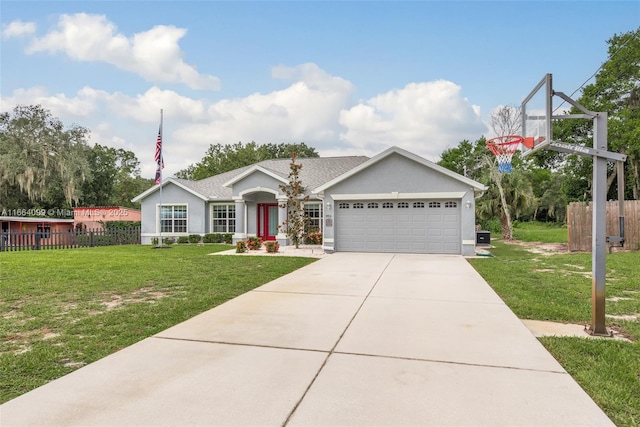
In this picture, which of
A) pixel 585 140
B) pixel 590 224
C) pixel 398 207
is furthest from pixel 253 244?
pixel 585 140

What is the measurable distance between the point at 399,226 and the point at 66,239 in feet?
59.2

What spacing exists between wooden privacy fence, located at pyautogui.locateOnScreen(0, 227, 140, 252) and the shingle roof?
15.1 ft

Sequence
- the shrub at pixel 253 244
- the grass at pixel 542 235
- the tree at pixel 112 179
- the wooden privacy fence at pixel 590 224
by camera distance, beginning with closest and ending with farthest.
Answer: the wooden privacy fence at pixel 590 224 → the shrub at pixel 253 244 → the grass at pixel 542 235 → the tree at pixel 112 179

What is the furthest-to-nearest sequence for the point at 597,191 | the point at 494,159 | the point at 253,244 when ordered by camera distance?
the point at 494,159, the point at 253,244, the point at 597,191

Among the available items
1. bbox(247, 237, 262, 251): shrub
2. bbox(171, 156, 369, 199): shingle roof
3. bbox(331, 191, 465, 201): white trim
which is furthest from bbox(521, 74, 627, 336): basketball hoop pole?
bbox(171, 156, 369, 199): shingle roof

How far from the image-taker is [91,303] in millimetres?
6164

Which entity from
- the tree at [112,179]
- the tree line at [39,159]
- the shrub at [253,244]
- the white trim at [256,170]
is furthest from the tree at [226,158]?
the shrub at [253,244]

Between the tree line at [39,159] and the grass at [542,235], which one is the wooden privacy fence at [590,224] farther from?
the tree line at [39,159]

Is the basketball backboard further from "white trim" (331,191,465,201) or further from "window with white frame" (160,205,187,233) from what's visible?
"window with white frame" (160,205,187,233)

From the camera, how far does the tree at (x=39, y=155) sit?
2666 centimetres

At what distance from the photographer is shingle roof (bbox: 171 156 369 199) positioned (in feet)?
65.7

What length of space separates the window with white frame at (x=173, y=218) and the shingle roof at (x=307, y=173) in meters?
1.50

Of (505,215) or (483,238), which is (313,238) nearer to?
(483,238)

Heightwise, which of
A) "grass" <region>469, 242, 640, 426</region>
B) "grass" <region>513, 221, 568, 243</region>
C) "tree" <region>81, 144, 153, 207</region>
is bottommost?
"grass" <region>513, 221, 568, 243</region>
